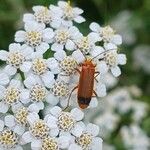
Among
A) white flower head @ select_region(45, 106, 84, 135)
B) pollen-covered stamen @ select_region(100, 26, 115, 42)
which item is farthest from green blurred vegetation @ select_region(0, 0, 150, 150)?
white flower head @ select_region(45, 106, 84, 135)

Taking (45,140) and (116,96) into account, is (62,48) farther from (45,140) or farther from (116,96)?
(116,96)

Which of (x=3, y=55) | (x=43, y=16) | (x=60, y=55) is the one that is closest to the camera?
(x=60, y=55)

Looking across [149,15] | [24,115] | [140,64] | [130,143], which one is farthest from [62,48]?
[140,64]

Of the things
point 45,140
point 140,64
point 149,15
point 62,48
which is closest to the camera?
point 45,140

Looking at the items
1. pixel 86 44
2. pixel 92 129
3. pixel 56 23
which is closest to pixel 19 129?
pixel 92 129

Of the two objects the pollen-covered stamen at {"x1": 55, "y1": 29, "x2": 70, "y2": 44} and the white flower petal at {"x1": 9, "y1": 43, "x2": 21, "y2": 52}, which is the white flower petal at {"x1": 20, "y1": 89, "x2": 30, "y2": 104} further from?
the pollen-covered stamen at {"x1": 55, "y1": 29, "x2": 70, "y2": 44}

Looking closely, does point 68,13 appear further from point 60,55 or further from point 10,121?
point 10,121
